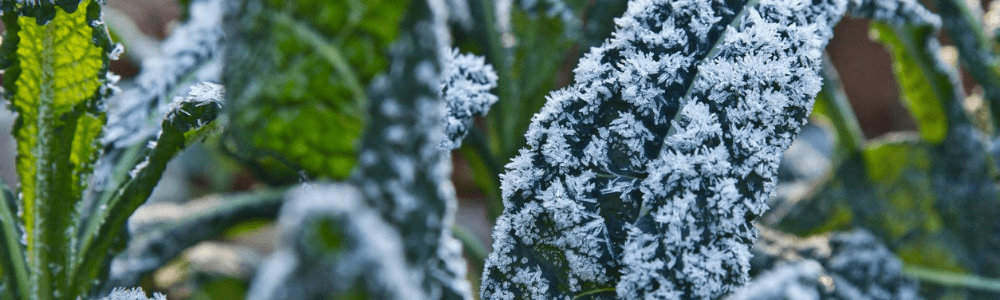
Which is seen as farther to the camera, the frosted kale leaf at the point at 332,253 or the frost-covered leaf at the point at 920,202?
the frost-covered leaf at the point at 920,202

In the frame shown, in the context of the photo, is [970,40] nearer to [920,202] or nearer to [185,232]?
[920,202]

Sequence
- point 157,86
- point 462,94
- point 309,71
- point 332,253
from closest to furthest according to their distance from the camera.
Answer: point 332,253 → point 462,94 → point 157,86 → point 309,71

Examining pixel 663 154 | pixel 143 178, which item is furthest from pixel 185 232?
pixel 663 154

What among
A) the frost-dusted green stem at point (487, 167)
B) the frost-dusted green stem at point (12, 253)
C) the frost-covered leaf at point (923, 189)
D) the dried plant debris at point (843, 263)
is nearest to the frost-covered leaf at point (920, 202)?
the frost-covered leaf at point (923, 189)

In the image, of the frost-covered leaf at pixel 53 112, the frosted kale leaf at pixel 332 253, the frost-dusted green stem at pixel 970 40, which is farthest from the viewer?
the frost-dusted green stem at pixel 970 40

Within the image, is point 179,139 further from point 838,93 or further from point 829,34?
point 838,93

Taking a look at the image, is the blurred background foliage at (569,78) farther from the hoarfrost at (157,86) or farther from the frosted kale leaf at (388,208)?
the frosted kale leaf at (388,208)

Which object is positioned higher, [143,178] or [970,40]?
[970,40]
